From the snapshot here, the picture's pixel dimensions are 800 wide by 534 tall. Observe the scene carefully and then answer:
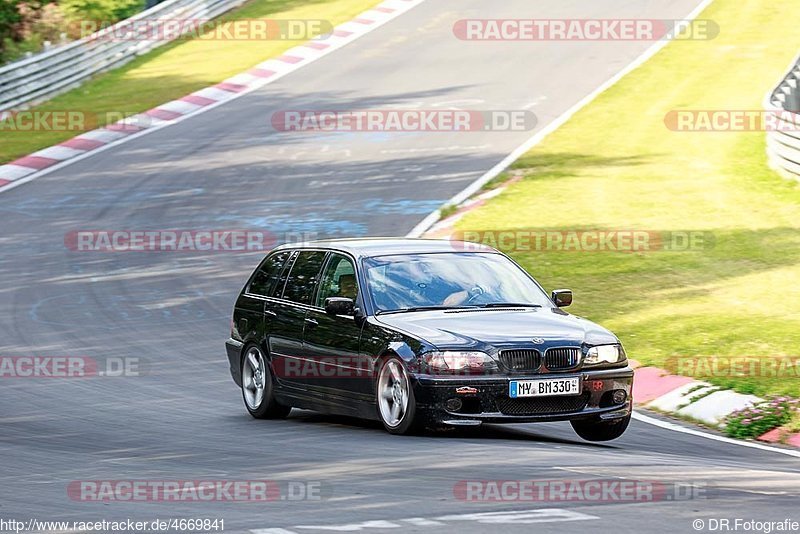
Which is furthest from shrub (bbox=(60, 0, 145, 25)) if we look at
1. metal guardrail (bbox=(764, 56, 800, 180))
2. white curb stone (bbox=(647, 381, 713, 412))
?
white curb stone (bbox=(647, 381, 713, 412))

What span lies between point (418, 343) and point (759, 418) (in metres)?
3.04

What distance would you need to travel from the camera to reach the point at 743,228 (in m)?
22.6

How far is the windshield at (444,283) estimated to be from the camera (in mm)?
11688

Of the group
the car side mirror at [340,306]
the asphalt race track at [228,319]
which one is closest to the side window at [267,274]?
the asphalt race track at [228,319]

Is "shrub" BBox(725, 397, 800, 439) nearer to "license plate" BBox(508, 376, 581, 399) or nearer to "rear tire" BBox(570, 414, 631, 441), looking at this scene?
"rear tire" BBox(570, 414, 631, 441)

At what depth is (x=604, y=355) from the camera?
1094 centimetres

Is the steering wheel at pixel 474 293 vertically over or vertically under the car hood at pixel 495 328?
over

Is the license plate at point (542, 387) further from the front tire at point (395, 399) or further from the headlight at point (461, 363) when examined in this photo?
the front tire at point (395, 399)

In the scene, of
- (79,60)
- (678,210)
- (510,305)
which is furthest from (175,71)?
(510,305)

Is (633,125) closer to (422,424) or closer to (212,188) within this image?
(212,188)

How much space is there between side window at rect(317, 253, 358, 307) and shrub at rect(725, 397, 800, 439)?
127 inches

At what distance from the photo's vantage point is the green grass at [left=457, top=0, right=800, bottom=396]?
16.1 meters

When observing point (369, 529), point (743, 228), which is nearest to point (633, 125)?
point (743, 228)

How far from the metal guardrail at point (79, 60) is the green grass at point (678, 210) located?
1307 cm
